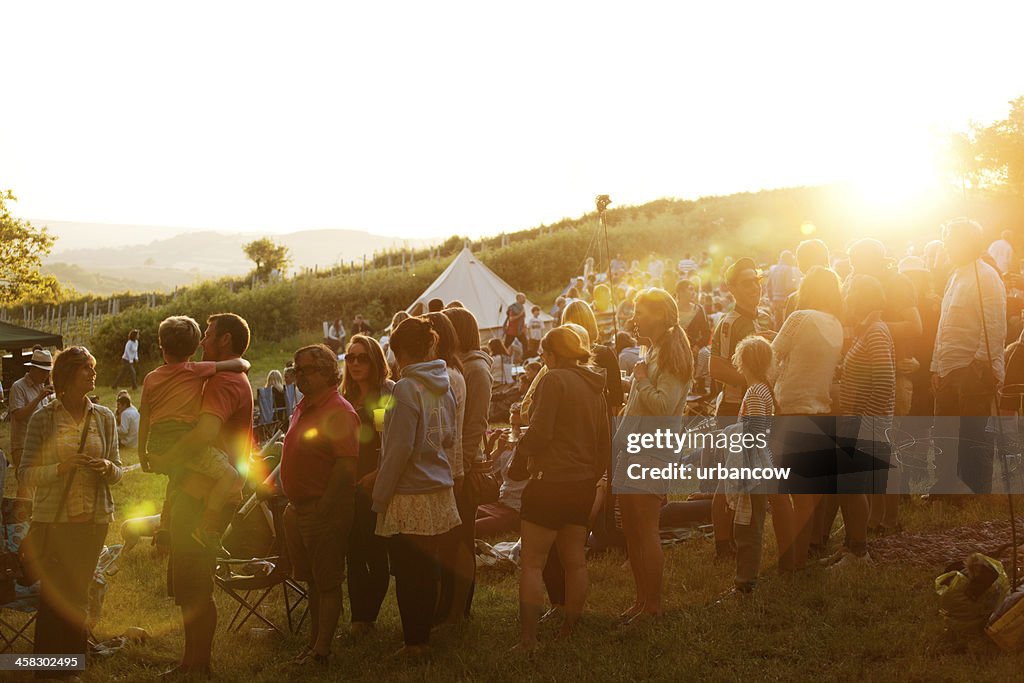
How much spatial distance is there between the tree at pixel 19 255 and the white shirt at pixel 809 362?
30.9 meters

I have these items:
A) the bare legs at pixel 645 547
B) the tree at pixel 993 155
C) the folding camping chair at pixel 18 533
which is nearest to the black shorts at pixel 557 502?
the bare legs at pixel 645 547

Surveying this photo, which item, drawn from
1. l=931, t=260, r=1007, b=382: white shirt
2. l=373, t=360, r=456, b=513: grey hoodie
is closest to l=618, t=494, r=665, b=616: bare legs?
l=373, t=360, r=456, b=513: grey hoodie

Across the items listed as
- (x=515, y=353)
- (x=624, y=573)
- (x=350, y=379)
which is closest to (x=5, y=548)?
(x=350, y=379)

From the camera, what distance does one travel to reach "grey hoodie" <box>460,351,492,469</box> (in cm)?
515

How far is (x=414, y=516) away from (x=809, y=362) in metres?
2.45

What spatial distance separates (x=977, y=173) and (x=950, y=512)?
43.1m

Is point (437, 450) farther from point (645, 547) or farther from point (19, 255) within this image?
point (19, 255)

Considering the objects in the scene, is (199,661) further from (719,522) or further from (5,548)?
(719,522)

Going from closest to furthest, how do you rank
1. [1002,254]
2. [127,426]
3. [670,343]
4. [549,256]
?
[670,343], [1002,254], [127,426], [549,256]

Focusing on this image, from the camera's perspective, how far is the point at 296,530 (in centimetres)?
479

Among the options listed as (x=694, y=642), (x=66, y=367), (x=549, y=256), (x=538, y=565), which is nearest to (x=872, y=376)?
(x=694, y=642)

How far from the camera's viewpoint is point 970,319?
19.3 ft

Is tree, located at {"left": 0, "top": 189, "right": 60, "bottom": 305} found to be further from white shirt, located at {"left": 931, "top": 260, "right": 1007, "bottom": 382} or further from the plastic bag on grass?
the plastic bag on grass

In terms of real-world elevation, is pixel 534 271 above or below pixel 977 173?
below
